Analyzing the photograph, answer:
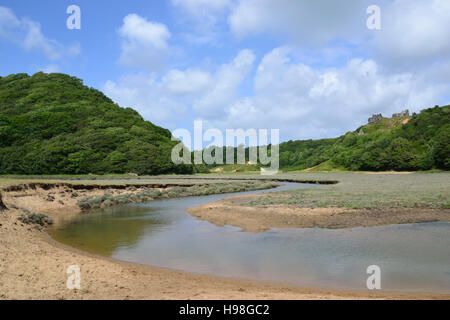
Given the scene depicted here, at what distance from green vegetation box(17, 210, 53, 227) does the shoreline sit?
5.47 metres

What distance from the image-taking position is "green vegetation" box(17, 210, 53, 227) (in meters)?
18.2

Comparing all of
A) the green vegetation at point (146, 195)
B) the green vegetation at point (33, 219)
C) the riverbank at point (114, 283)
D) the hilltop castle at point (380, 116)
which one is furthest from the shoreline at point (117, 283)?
the hilltop castle at point (380, 116)

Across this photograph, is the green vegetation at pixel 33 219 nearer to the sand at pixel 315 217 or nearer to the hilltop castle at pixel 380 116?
the sand at pixel 315 217

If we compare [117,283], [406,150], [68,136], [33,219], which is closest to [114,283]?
[117,283]

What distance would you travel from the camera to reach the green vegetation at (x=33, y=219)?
18233mm

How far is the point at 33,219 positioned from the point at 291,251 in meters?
15.1

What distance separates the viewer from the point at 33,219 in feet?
62.3

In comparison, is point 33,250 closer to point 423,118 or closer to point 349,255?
point 349,255

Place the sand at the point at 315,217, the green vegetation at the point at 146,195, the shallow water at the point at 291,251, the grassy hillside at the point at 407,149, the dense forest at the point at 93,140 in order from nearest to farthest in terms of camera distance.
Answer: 1. the shallow water at the point at 291,251
2. the sand at the point at 315,217
3. the green vegetation at the point at 146,195
4. the dense forest at the point at 93,140
5. the grassy hillside at the point at 407,149

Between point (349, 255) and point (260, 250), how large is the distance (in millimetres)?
3449

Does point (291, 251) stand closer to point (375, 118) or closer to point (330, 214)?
point (330, 214)

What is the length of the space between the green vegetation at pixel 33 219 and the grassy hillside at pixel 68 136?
213ft

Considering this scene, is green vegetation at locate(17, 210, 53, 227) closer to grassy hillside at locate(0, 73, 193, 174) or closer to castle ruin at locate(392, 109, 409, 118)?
grassy hillside at locate(0, 73, 193, 174)
